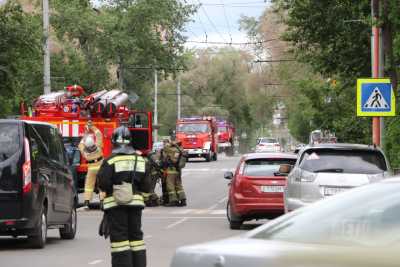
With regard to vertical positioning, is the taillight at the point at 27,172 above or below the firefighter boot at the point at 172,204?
above

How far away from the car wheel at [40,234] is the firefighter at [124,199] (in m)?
→ 4.44

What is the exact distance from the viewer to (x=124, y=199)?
39.8 feet

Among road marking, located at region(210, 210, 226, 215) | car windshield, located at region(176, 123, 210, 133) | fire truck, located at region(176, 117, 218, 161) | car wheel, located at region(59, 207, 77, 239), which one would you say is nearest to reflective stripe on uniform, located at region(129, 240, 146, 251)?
car wheel, located at region(59, 207, 77, 239)

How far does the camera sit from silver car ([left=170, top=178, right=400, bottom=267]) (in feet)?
19.0

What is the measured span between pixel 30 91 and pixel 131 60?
11.8 meters

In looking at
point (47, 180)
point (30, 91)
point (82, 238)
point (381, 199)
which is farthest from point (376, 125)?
point (30, 91)

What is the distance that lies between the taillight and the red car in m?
6.20

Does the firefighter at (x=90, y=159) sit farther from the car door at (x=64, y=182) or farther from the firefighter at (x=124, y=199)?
the firefighter at (x=124, y=199)

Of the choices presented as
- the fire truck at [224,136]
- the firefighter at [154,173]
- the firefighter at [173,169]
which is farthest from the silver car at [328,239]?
the fire truck at [224,136]

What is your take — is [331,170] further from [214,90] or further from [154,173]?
[214,90]

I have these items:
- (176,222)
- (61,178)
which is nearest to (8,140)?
(61,178)

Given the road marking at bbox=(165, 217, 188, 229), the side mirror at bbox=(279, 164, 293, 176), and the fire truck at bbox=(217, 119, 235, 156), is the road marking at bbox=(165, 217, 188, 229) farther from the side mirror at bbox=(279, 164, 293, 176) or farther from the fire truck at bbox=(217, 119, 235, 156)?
the fire truck at bbox=(217, 119, 235, 156)

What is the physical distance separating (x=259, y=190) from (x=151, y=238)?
3138mm

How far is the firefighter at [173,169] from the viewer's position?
28406 mm
